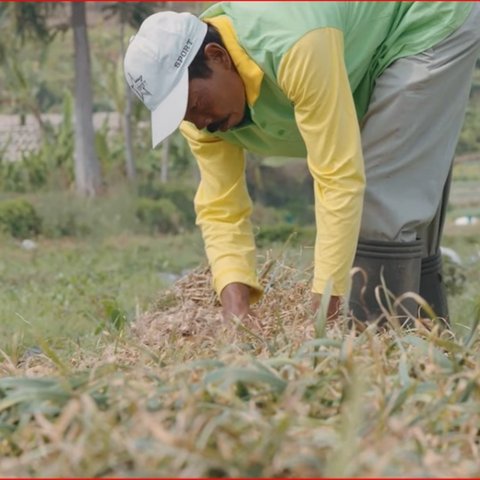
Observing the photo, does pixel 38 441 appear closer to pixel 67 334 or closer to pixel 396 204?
pixel 396 204

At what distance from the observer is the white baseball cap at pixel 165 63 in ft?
10.3

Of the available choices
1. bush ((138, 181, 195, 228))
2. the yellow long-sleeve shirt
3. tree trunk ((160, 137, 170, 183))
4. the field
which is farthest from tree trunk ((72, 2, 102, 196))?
the field

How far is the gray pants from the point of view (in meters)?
3.47

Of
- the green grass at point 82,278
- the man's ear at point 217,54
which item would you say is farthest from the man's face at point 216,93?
the green grass at point 82,278

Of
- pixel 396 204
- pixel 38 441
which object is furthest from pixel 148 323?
pixel 38 441

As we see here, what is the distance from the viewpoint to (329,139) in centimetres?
312

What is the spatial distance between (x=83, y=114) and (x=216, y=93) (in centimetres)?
637

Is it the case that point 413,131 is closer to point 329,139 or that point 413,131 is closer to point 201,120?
point 329,139

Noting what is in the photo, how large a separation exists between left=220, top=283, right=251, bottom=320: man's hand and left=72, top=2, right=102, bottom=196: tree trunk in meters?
5.99

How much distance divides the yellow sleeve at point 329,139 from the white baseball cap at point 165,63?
240 mm

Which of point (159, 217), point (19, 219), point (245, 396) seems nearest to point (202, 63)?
point (245, 396)

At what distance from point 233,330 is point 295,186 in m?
7.40

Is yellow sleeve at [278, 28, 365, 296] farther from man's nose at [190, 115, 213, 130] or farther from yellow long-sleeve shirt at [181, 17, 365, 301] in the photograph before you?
man's nose at [190, 115, 213, 130]

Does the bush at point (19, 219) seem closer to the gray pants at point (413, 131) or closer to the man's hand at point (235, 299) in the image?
the man's hand at point (235, 299)
